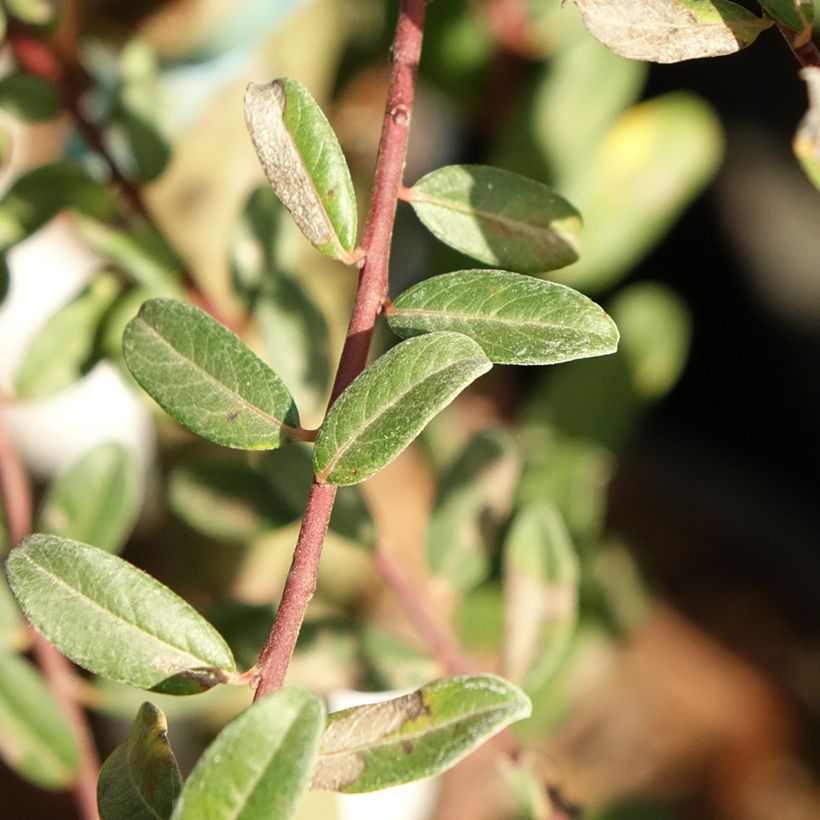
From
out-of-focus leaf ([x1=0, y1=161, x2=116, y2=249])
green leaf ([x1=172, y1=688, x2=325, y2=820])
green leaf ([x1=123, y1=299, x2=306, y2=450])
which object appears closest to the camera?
green leaf ([x1=172, y1=688, x2=325, y2=820])

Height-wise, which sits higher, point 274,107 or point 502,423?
point 274,107

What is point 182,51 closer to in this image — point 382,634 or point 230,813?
point 382,634

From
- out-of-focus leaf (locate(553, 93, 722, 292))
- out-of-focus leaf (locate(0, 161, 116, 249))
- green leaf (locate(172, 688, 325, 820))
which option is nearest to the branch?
out-of-focus leaf (locate(0, 161, 116, 249))

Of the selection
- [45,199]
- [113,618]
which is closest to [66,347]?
[45,199]

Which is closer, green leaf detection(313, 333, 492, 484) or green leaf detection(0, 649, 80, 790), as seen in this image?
green leaf detection(313, 333, 492, 484)

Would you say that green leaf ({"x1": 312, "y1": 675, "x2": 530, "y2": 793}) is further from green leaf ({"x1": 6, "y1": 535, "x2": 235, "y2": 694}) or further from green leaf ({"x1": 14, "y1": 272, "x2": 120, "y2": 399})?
green leaf ({"x1": 14, "y1": 272, "x2": 120, "y2": 399})

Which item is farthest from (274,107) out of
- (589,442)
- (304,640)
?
(589,442)
